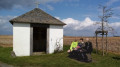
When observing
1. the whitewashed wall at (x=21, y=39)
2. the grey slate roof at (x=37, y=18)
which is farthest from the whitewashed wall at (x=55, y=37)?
the whitewashed wall at (x=21, y=39)

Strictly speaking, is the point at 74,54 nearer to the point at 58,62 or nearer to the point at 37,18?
the point at 58,62

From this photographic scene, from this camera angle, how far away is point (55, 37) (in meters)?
16.7

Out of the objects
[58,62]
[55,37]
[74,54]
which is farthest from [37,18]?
[58,62]

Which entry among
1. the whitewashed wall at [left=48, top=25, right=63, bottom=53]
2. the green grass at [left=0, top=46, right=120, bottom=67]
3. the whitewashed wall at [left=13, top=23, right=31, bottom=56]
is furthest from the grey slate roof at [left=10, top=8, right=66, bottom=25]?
the green grass at [left=0, top=46, right=120, bottom=67]

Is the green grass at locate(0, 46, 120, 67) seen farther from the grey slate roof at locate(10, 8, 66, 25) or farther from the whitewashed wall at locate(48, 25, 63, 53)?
the grey slate roof at locate(10, 8, 66, 25)

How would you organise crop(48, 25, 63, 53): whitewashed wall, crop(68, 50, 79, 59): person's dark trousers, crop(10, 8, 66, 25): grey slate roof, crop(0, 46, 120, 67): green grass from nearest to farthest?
crop(0, 46, 120, 67): green grass
crop(68, 50, 79, 59): person's dark trousers
crop(10, 8, 66, 25): grey slate roof
crop(48, 25, 63, 53): whitewashed wall

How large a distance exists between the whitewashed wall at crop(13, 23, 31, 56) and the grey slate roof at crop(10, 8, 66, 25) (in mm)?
476

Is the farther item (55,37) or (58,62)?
(55,37)

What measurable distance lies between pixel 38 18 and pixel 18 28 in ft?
7.60

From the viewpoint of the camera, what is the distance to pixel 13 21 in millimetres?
14719

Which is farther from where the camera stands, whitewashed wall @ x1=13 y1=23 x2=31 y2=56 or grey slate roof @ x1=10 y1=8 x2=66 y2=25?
grey slate roof @ x1=10 y1=8 x2=66 y2=25

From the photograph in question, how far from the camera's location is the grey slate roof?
15345mm

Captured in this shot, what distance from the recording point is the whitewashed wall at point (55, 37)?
16.4 m

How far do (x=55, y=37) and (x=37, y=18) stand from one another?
8.78ft
